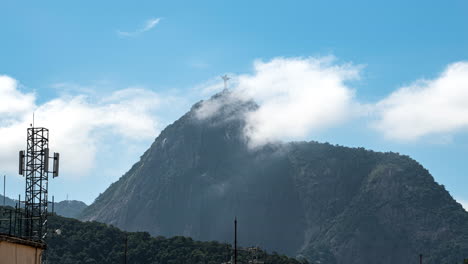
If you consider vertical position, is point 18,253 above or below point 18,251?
below

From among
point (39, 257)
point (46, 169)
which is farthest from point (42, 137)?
point (39, 257)

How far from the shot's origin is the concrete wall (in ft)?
155

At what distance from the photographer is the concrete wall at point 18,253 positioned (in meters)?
47.1

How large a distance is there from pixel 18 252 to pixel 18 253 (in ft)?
0.19

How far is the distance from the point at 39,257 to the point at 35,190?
2412 cm

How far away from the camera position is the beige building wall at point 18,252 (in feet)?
Result: 155

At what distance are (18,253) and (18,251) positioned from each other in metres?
0.11

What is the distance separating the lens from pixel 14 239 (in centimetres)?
4847

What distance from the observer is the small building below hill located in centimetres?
4703

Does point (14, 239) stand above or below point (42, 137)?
below

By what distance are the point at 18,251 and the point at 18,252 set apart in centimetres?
6

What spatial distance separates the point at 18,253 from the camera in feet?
162

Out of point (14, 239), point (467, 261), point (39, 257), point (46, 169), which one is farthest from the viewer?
point (467, 261)

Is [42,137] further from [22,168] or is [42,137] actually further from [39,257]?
[39,257]
